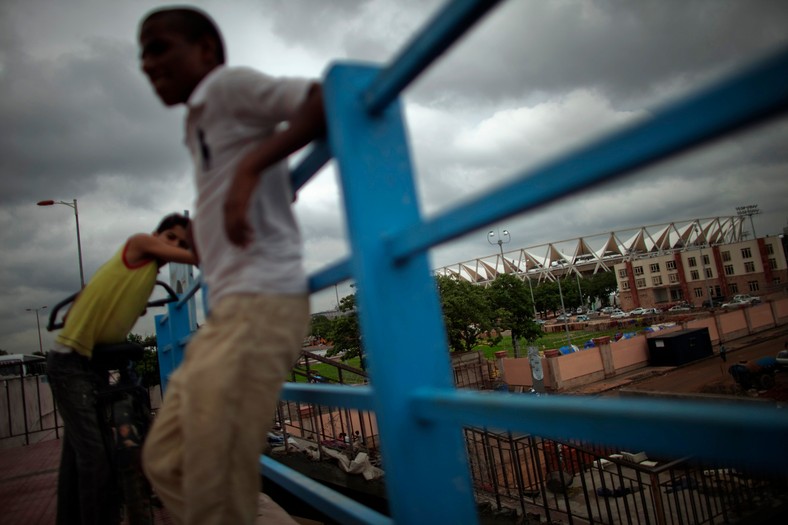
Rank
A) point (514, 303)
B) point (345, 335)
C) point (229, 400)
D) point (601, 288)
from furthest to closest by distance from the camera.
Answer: point (601, 288)
point (514, 303)
point (345, 335)
point (229, 400)

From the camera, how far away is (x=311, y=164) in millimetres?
1084

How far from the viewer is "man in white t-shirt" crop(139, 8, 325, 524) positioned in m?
0.82

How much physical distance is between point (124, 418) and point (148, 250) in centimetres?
70

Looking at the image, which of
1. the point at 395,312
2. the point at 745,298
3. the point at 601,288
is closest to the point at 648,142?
the point at 395,312

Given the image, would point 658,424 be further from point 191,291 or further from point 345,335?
point 345,335

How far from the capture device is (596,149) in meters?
0.50

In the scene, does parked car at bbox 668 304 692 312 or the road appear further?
parked car at bbox 668 304 692 312

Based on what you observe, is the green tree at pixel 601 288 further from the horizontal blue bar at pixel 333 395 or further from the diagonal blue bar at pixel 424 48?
the diagonal blue bar at pixel 424 48

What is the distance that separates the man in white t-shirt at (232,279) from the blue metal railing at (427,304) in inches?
4.7

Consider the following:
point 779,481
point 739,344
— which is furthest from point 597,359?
point 779,481

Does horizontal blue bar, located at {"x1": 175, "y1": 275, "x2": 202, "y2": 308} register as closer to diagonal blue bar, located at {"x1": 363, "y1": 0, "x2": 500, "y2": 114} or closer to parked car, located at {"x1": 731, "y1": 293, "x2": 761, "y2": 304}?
diagonal blue bar, located at {"x1": 363, "y1": 0, "x2": 500, "y2": 114}

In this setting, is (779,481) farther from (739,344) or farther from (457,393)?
(739,344)

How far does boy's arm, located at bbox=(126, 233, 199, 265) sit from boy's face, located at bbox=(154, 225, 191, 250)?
6 cm

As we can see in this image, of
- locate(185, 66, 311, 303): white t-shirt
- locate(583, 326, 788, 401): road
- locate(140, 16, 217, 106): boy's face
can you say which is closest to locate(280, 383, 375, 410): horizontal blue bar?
locate(185, 66, 311, 303): white t-shirt
